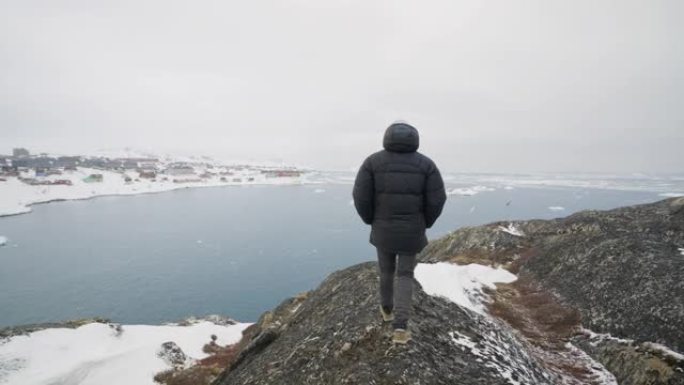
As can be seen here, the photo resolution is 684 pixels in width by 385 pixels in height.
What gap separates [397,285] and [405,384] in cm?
194

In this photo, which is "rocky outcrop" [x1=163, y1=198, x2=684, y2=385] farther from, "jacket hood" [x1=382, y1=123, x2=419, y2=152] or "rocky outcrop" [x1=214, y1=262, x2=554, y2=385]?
"jacket hood" [x1=382, y1=123, x2=419, y2=152]

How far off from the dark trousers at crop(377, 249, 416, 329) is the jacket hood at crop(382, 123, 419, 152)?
2070 millimetres

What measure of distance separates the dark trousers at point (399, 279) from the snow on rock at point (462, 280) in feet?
27.6

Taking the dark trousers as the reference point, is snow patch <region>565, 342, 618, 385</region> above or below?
below

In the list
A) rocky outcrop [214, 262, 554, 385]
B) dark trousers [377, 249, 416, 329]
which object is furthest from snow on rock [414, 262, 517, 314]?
dark trousers [377, 249, 416, 329]

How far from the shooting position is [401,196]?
6727mm

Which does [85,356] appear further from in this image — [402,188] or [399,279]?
[402,188]

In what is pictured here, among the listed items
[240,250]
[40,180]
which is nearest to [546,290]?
[240,250]

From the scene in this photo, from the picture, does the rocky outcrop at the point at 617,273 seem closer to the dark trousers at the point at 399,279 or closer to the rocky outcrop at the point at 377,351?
the rocky outcrop at the point at 377,351

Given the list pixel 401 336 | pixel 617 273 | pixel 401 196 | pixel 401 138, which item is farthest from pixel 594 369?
pixel 401 138

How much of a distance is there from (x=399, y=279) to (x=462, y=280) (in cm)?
1424

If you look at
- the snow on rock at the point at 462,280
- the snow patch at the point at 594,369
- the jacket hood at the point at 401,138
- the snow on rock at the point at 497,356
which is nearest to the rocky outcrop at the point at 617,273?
the snow patch at the point at 594,369

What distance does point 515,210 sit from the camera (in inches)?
5030

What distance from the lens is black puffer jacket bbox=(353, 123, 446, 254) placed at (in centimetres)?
672
